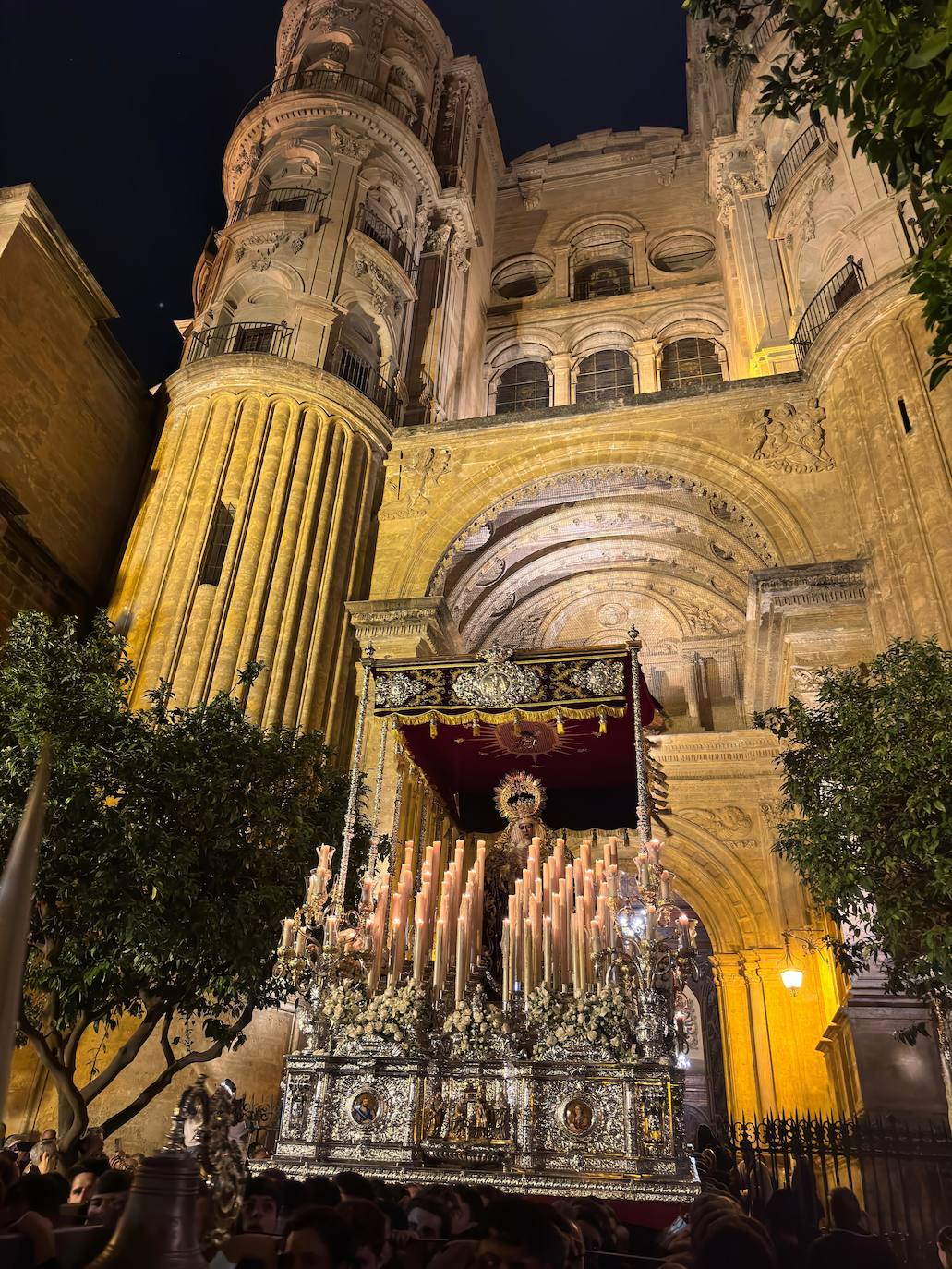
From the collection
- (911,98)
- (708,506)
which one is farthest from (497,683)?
(708,506)

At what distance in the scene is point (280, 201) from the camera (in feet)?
56.5

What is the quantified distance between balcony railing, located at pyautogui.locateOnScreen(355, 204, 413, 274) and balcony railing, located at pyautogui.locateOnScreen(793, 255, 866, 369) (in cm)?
761

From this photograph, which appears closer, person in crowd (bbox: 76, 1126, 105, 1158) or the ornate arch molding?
person in crowd (bbox: 76, 1126, 105, 1158)

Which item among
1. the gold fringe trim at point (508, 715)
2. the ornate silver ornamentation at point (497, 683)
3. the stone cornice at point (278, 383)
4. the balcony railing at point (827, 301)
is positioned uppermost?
the balcony railing at point (827, 301)

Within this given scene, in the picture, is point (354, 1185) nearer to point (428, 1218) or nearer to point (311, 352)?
point (428, 1218)

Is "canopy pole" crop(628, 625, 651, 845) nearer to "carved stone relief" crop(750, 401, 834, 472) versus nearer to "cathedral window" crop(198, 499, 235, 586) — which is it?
"carved stone relief" crop(750, 401, 834, 472)

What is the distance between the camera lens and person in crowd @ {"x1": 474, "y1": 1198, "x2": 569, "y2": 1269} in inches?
99.0

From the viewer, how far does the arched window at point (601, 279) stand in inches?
825

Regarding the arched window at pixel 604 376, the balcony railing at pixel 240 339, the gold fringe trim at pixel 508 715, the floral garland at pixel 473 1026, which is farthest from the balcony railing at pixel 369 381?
the floral garland at pixel 473 1026

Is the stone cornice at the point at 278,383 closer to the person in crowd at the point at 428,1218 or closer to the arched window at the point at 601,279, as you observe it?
the arched window at the point at 601,279

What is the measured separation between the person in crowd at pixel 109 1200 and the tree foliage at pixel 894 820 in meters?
5.25

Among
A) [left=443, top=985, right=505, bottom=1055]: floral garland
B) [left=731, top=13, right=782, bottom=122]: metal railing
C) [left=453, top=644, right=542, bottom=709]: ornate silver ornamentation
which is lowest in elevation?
[left=443, top=985, right=505, bottom=1055]: floral garland

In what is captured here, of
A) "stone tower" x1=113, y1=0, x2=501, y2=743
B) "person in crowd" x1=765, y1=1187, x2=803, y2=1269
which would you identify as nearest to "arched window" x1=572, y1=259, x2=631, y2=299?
Result: "stone tower" x1=113, y1=0, x2=501, y2=743

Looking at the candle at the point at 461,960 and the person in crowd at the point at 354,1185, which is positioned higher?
the candle at the point at 461,960
